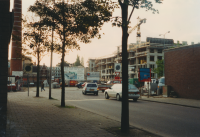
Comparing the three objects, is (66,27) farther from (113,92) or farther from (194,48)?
(194,48)

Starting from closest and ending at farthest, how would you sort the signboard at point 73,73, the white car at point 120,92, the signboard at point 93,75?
the white car at point 120,92 → the signboard at point 73,73 → the signboard at point 93,75

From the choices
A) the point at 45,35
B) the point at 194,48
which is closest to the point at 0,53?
the point at 45,35

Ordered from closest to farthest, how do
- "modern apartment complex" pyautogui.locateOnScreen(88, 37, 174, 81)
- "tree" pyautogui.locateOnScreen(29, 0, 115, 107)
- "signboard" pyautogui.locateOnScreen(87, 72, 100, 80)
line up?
"tree" pyautogui.locateOnScreen(29, 0, 115, 107) → "signboard" pyautogui.locateOnScreen(87, 72, 100, 80) → "modern apartment complex" pyautogui.locateOnScreen(88, 37, 174, 81)

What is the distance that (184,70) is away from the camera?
73.4ft

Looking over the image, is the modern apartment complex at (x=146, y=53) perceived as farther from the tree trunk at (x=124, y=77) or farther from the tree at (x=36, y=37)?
the tree trunk at (x=124, y=77)

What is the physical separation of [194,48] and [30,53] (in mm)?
16337

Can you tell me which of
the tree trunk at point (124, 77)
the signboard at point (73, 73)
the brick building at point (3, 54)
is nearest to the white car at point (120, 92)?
the tree trunk at point (124, 77)

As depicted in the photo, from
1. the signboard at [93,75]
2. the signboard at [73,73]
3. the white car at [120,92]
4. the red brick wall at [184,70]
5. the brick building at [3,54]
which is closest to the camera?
the brick building at [3,54]

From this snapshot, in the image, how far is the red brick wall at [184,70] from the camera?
20.9 m

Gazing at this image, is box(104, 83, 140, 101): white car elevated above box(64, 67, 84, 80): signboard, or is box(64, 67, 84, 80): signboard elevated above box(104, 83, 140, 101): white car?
box(64, 67, 84, 80): signboard

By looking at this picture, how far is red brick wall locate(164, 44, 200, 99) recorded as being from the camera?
20.9 metres

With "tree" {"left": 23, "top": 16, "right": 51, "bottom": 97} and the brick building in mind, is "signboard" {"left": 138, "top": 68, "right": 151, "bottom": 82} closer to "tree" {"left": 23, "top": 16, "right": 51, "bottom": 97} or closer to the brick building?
"tree" {"left": 23, "top": 16, "right": 51, "bottom": 97}

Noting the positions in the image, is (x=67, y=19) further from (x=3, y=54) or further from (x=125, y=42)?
(x=3, y=54)

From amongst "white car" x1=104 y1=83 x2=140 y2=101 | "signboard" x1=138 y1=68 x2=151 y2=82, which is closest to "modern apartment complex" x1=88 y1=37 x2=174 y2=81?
"signboard" x1=138 y1=68 x2=151 y2=82
